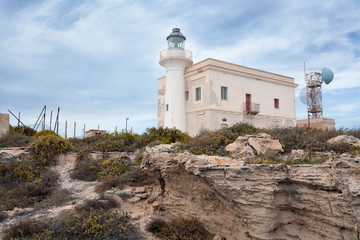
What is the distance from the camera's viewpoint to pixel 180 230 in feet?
22.2

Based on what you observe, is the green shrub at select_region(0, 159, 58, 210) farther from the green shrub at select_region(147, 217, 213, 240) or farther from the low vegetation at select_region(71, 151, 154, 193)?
the green shrub at select_region(147, 217, 213, 240)

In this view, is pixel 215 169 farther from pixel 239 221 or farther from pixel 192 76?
pixel 192 76

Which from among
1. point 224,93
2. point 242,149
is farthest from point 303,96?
point 242,149

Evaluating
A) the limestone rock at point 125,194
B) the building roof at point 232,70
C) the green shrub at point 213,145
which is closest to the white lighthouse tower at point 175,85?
the building roof at point 232,70

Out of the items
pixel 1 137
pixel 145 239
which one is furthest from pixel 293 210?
pixel 1 137

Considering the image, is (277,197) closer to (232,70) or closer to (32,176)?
(32,176)

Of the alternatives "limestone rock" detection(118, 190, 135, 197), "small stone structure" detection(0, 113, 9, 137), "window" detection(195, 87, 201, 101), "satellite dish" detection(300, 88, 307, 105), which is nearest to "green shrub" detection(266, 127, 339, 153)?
"limestone rock" detection(118, 190, 135, 197)

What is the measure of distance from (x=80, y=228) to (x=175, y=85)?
57.2 ft

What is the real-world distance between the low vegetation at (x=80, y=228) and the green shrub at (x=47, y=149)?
5393 millimetres

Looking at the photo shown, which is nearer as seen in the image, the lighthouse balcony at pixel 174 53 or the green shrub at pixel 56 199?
the green shrub at pixel 56 199

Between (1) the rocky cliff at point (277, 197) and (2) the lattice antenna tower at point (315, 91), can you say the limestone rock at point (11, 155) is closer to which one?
(1) the rocky cliff at point (277, 197)

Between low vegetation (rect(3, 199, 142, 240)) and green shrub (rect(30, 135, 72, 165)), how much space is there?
5393 mm

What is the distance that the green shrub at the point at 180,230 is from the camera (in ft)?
21.5

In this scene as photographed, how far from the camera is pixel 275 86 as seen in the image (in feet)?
83.1
